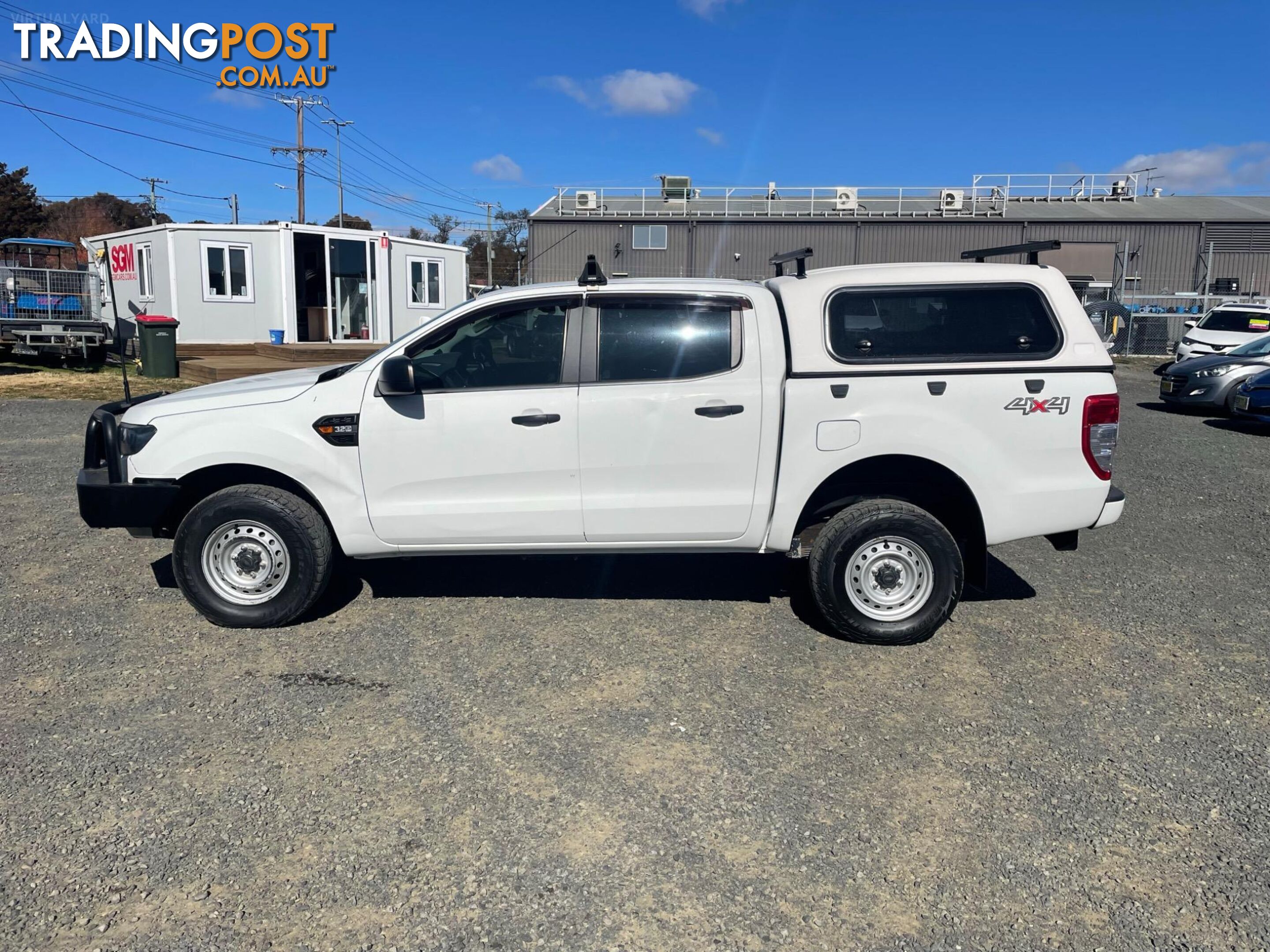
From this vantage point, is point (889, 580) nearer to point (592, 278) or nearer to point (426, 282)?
point (592, 278)

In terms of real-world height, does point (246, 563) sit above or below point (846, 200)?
below

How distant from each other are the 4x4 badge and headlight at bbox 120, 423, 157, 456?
4514 millimetres

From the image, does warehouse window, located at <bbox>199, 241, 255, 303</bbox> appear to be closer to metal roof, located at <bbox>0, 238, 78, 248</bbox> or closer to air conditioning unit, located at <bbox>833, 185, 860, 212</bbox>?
metal roof, located at <bbox>0, 238, 78, 248</bbox>

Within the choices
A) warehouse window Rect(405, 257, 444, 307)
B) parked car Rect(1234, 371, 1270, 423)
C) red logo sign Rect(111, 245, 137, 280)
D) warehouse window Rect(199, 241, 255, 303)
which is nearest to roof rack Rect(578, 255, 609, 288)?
parked car Rect(1234, 371, 1270, 423)

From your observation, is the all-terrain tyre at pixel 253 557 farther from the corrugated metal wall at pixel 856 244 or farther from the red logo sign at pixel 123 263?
the corrugated metal wall at pixel 856 244

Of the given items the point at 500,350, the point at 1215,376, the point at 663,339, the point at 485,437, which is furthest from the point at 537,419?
the point at 1215,376

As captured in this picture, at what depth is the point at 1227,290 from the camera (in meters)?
44.6

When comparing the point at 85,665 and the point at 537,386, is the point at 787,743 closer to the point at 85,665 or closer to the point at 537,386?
the point at 537,386

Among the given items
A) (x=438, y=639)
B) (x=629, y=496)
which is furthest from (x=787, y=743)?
(x=438, y=639)

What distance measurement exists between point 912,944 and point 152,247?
2187 cm

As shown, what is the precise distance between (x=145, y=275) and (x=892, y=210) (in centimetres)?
3515

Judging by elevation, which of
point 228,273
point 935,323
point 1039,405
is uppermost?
point 228,273

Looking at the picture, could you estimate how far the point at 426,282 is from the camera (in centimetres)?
2352

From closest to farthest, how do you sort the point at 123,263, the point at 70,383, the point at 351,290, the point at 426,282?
the point at 70,383 < the point at 123,263 < the point at 351,290 < the point at 426,282
